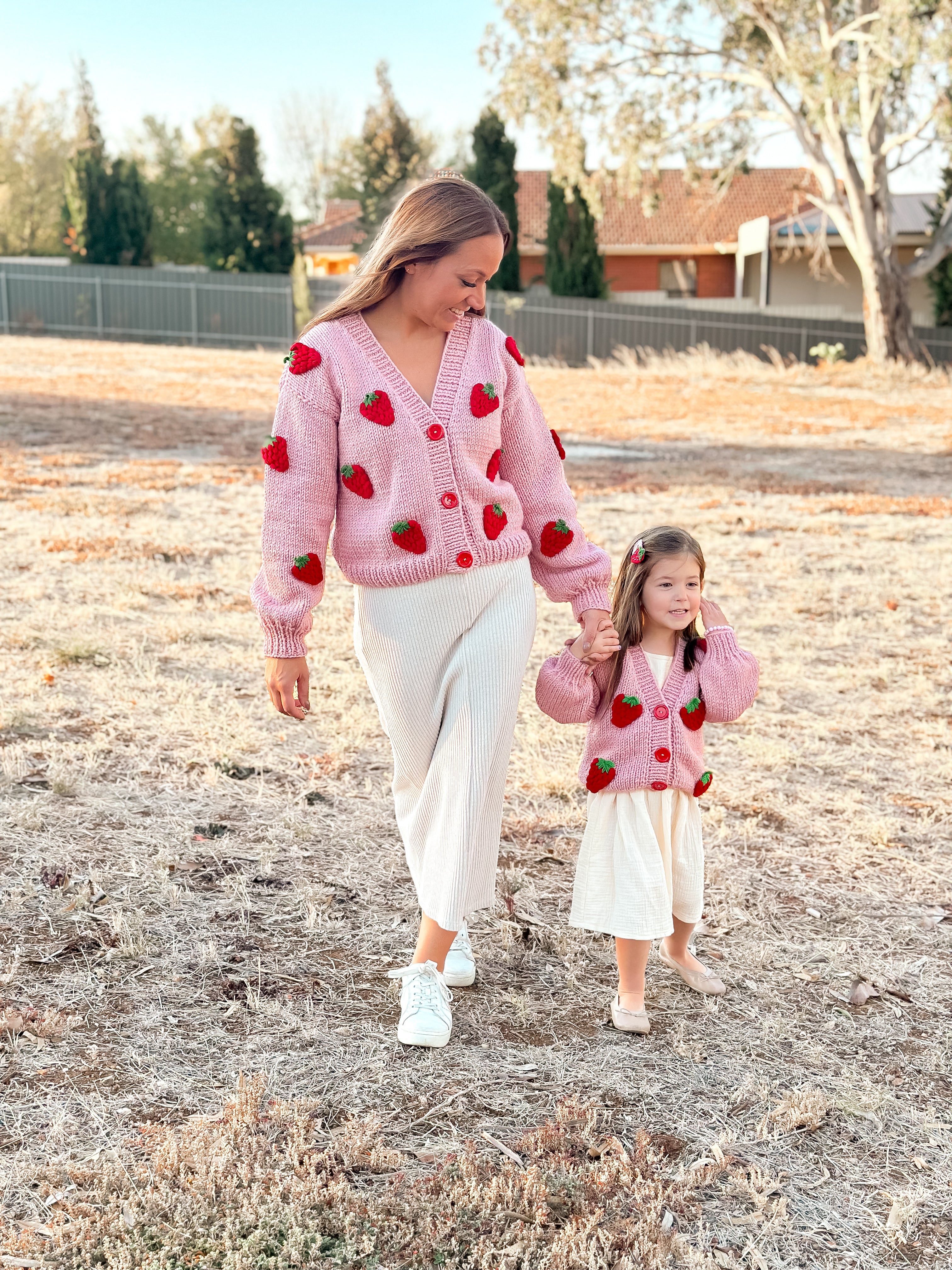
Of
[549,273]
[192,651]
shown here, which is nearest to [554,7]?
[549,273]

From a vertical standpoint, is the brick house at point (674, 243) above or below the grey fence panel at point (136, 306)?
above

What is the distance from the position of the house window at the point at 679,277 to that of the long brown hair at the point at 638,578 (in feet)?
116

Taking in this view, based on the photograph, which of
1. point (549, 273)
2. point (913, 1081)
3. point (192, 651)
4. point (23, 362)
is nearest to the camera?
point (913, 1081)

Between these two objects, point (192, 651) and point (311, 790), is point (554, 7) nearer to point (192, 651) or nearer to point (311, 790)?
point (192, 651)

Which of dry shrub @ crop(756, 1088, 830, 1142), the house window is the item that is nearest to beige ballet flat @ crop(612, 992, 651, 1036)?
dry shrub @ crop(756, 1088, 830, 1142)

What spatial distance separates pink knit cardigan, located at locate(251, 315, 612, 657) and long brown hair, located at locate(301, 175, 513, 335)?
0.07m

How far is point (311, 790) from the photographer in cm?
392

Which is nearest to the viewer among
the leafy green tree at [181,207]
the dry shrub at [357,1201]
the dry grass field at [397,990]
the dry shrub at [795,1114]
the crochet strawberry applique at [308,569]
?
the dry shrub at [357,1201]

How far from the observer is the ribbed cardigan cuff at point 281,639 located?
2477mm

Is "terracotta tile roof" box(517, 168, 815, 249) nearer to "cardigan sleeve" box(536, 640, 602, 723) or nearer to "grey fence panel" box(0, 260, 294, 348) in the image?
"grey fence panel" box(0, 260, 294, 348)

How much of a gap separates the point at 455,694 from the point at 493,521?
363 mm

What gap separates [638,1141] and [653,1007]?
21.9 inches

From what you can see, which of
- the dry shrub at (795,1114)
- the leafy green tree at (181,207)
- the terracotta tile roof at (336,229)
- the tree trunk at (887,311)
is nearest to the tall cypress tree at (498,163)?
the tree trunk at (887,311)

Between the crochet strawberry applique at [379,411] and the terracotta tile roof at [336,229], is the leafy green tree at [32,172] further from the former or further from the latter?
the crochet strawberry applique at [379,411]
